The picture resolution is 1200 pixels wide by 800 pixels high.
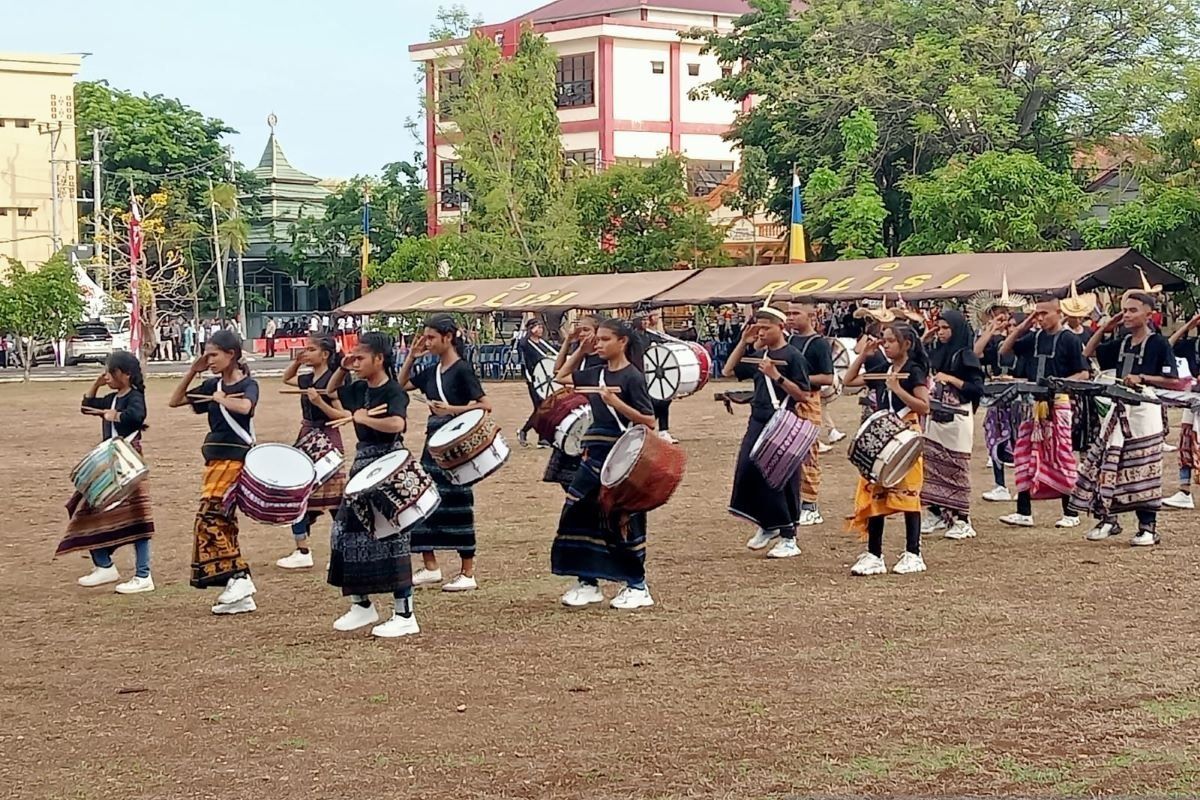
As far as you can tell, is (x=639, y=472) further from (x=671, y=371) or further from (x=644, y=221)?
(x=644, y=221)

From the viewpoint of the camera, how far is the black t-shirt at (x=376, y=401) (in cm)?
866

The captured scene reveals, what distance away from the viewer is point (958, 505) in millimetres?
11539

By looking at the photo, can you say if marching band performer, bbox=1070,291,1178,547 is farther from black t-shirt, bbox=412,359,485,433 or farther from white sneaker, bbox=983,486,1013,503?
black t-shirt, bbox=412,359,485,433

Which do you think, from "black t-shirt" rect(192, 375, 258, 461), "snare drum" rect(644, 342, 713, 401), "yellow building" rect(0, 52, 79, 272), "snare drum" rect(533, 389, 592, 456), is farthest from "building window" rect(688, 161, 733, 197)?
"black t-shirt" rect(192, 375, 258, 461)

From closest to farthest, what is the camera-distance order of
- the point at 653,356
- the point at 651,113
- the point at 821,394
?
the point at 821,394, the point at 653,356, the point at 651,113

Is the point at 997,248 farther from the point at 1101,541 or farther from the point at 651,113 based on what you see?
the point at 651,113

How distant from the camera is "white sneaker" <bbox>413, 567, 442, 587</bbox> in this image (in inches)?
398

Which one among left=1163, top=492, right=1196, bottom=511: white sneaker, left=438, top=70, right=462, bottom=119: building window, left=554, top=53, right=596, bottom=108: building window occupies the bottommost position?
left=1163, top=492, right=1196, bottom=511: white sneaker

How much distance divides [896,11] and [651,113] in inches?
883

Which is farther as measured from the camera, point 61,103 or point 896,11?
point 61,103

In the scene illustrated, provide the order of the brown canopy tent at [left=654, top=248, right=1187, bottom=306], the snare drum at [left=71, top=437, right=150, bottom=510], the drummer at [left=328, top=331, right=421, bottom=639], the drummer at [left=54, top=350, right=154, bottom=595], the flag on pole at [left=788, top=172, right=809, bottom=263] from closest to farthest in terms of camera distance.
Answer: the drummer at [left=328, top=331, right=421, bottom=639] < the snare drum at [left=71, top=437, right=150, bottom=510] < the drummer at [left=54, top=350, right=154, bottom=595] < the brown canopy tent at [left=654, top=248, right=1187, bottom=306] < the flag on pole at [left=788, top=172, right=809, bottom=263]

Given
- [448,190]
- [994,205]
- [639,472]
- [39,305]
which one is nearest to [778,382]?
[639,472]

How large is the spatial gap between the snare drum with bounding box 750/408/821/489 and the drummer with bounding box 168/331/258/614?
3.21 m

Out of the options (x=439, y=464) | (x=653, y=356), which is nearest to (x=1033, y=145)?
(x=653, y=356)
